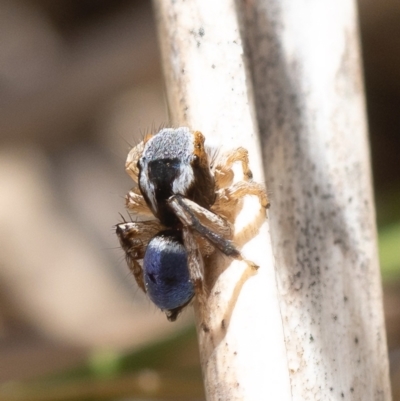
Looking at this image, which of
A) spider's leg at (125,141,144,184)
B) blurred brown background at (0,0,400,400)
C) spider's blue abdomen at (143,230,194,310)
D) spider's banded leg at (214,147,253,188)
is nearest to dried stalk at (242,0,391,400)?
spider's banded leg at (214,147,253,188)

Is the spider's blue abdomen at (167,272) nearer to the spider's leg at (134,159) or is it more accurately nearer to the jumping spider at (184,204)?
the jumping spider at (184,204)

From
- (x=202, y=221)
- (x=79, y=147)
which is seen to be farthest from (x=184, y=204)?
(x=79, y=147)

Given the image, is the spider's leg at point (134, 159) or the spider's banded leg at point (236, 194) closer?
the spider's banded leg at point (236, 194)

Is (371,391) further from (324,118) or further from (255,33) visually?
(255,33)

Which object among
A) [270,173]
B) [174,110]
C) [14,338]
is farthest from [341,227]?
[14,338]

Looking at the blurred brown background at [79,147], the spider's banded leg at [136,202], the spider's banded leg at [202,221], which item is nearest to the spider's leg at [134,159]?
the spider's banded leg at [136,202]

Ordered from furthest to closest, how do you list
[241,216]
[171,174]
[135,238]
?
1. [135,238]
2. [171,174]
3. [241,216]

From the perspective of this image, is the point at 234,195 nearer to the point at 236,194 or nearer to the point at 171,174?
the point at 236,194
